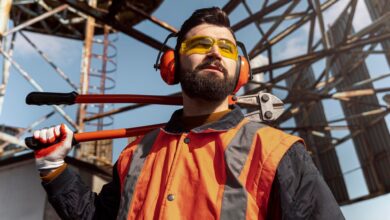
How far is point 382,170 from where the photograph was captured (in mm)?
12117

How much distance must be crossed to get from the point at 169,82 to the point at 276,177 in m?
1.12

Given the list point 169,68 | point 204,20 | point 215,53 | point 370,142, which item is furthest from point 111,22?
point 370,142

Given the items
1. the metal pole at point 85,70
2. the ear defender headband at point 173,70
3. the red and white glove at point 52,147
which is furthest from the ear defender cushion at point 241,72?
the metal pole at point 85,70

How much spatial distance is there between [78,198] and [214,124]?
100 centimetres

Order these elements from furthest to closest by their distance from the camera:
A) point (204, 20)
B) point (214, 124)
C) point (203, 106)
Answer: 1. point (204, 20)
2. point (203, 106)
3. point (214, 124)

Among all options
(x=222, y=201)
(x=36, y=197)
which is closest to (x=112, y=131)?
(x=222, y=201)

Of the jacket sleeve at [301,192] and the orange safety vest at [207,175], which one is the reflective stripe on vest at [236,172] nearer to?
the orange safety vest at [207,175]

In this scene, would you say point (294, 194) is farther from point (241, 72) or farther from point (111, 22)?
point (111, 22)

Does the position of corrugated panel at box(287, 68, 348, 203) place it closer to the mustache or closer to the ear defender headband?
the ear defender headband

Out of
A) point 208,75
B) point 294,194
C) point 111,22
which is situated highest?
point 111,22

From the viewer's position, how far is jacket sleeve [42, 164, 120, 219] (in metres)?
2.12

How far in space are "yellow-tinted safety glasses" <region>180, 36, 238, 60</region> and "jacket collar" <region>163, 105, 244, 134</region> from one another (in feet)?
1.25

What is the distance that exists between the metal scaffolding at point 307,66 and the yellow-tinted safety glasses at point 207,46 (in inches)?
172

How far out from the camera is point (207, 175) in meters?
1.82
